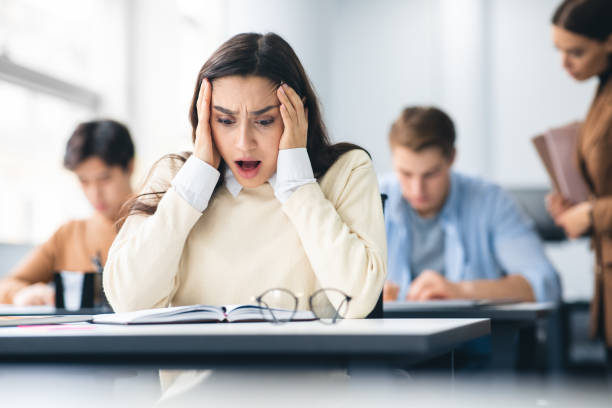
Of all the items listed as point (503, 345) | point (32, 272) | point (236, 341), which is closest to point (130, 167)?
point (32, 272)

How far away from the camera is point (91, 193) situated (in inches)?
101

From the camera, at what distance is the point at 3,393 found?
65.7 inches

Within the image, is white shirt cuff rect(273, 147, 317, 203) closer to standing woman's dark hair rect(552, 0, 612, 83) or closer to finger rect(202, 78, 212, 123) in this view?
finger rect(202, 78, 212, 123)

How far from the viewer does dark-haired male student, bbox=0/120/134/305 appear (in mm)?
2541

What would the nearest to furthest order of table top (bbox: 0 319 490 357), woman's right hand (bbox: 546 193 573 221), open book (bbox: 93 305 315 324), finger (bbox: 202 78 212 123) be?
table top (bbox: 0 319 490 357), open book (bbox: 93 305 315 324), finger (bbox: 202 78 212 123), woman's right hand (bbox: 546 193 573 221)

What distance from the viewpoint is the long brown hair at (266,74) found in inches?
57.9

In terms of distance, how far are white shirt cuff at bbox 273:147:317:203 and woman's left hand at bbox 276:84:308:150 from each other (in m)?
0.02

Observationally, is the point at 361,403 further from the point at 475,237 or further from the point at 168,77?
the point at 168,77

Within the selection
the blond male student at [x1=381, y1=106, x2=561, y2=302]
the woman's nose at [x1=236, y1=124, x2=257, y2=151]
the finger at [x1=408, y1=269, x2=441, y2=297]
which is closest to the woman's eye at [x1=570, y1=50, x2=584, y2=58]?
the blond male student at [x1=381, y1=106, x2=561, y2=302]

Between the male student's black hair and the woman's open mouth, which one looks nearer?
the woman's open mouth

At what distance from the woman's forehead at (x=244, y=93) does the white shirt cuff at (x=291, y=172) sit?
10cm

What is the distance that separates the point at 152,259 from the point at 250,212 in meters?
0.23

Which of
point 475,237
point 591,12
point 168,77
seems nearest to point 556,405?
point 475,237

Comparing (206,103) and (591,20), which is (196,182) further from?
(591,20)
